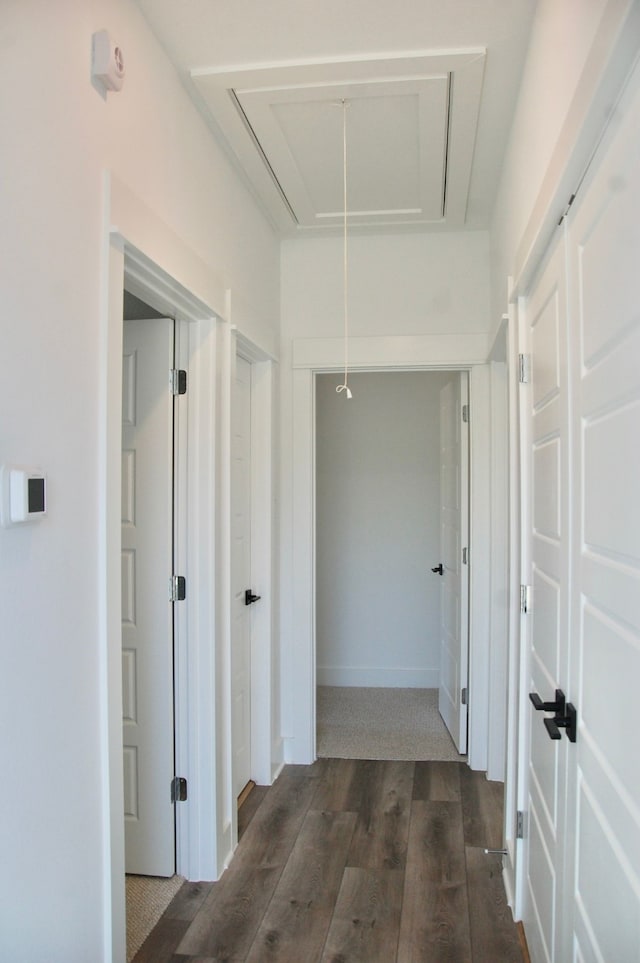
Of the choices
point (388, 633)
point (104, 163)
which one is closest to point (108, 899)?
point (104, 163)

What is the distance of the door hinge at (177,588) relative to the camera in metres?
2.41

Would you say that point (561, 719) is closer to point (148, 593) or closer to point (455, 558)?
point (148, 593)

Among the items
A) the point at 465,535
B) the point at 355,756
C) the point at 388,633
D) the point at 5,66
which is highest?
the point at 5,66

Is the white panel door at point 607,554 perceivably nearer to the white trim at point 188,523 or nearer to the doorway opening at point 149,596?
the white trim at point 188,523

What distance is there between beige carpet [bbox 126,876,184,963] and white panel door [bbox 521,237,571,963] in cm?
122

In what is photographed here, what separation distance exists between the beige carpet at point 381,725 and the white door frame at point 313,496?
27cm

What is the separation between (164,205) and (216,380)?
67cm

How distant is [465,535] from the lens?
11.6ft

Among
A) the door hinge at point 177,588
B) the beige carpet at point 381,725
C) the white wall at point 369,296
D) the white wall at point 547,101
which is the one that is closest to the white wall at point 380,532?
the beige carpet at point 381,725

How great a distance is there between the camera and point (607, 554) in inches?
46.3

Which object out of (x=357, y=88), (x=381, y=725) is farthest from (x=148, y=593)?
(x=381, y=725)

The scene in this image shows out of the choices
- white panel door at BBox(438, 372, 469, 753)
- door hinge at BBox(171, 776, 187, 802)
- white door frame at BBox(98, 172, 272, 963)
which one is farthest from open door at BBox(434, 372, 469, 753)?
door hinge at BBox(171, 776, 187, 802)

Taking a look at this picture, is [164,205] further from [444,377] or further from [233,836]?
[444,377]

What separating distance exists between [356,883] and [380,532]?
2765 mm
